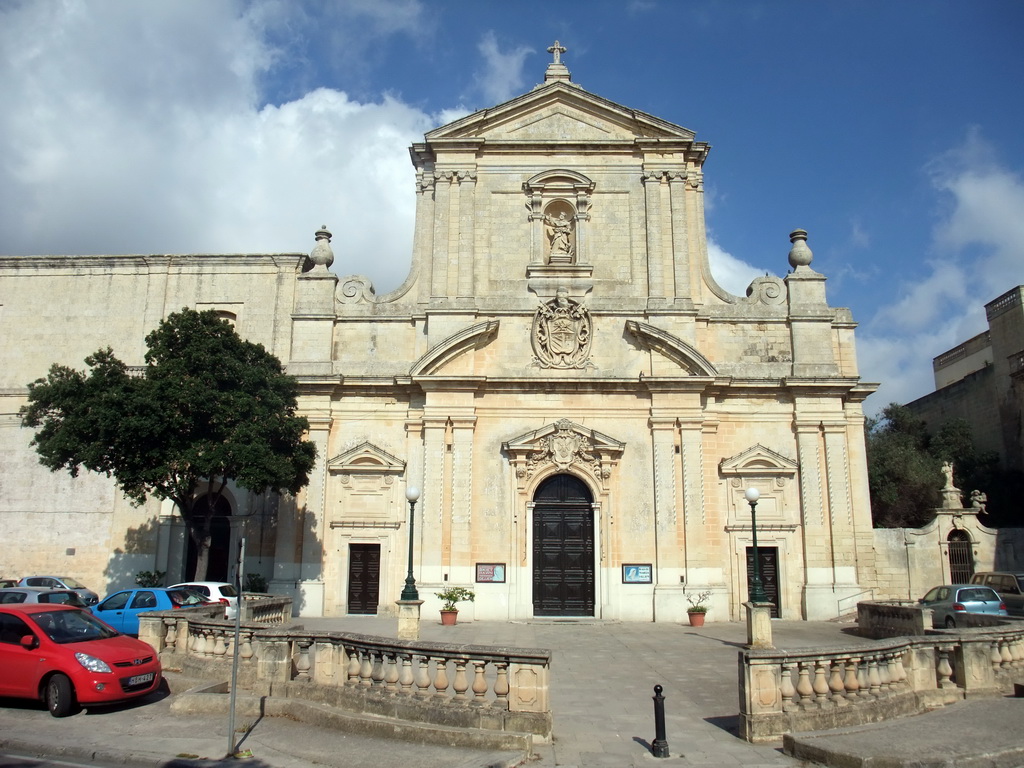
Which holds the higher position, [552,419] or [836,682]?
[552,419]

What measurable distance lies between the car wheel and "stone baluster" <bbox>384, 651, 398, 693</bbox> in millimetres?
4587

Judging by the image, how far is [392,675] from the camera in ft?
34.5

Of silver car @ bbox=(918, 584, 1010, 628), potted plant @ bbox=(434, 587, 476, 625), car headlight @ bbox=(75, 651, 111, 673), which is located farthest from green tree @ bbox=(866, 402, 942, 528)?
car headlight @ bbox=(75, 651, 111, 673)

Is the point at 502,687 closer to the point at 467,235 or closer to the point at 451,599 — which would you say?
the point at 451,599

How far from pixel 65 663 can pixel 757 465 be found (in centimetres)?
1965

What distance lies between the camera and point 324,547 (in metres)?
24.8

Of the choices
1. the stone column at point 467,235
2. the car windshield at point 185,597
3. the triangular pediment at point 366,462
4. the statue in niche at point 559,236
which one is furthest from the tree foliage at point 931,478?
the car windshield at point 185,597

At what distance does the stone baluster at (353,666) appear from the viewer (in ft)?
36.1

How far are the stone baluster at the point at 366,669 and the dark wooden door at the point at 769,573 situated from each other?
655 inches

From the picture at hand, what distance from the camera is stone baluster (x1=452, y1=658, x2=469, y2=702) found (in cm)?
995

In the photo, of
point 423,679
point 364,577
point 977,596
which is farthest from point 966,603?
point 364,577

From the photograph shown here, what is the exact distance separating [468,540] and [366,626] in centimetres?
408

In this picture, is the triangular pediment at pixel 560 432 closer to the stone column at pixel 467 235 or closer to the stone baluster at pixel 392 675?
the stone column at pixel 467 235

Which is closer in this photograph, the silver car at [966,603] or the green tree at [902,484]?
the silver car at [966,603]
